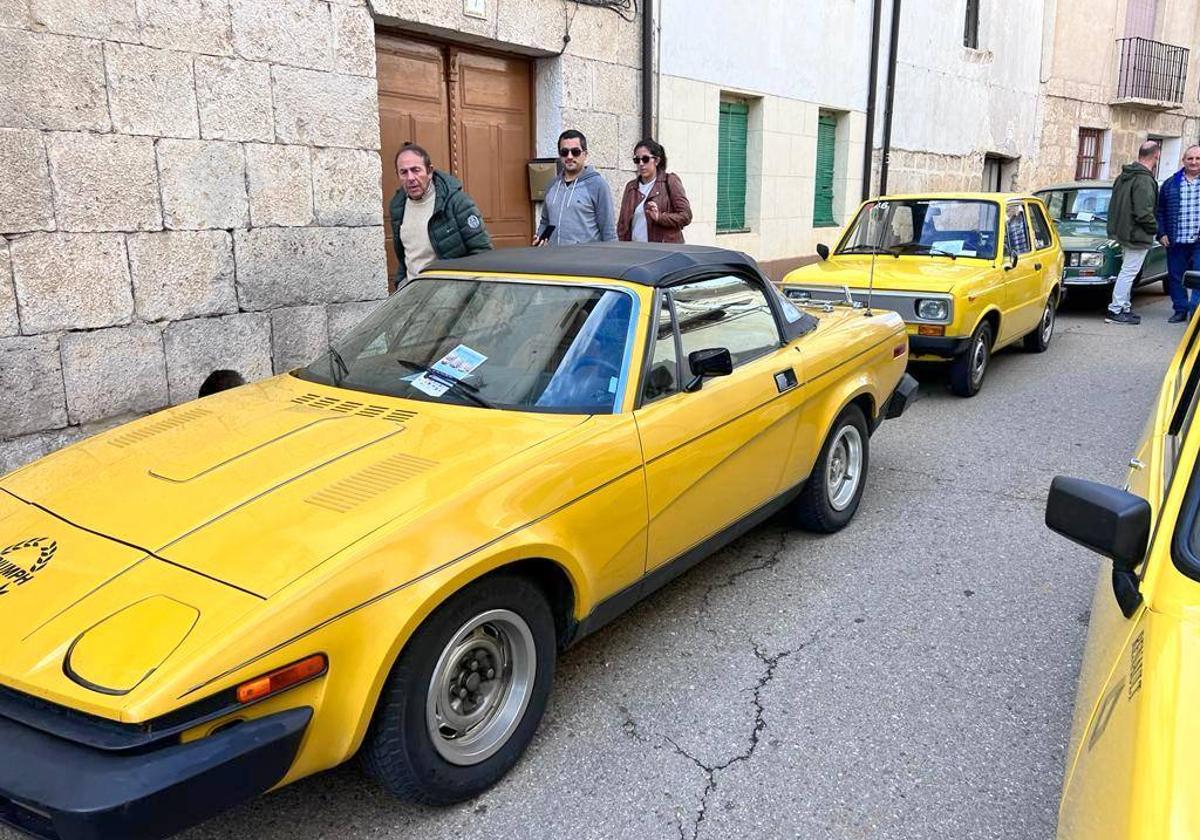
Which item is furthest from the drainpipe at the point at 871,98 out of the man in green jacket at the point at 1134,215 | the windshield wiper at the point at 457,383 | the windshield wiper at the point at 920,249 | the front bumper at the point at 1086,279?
the windshield wiper at the point at 457,383

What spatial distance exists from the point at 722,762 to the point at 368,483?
1.40m

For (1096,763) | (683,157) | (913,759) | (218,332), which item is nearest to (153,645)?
(1096,763)

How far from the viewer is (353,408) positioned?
127 inches

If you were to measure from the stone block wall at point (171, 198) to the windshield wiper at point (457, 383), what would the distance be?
3.08 meters

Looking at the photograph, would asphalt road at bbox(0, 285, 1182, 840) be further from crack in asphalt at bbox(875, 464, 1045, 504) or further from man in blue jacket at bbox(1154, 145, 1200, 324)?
man in blue jacket at bbox(1154, 145, 1200, 324)

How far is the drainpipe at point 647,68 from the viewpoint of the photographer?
9.14m

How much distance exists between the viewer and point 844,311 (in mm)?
5176

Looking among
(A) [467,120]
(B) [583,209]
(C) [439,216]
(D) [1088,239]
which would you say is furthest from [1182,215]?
(C) [439,216]

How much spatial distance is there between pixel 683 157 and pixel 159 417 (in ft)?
25.6

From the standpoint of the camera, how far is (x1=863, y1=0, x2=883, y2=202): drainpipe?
1329 centimetres

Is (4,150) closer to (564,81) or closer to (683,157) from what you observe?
(564,81)

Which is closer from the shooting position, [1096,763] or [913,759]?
[1096,763]

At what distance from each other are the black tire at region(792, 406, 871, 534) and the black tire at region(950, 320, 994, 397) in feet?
9.51

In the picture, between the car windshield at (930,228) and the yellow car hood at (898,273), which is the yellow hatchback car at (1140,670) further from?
the car windshield at (930,228)
